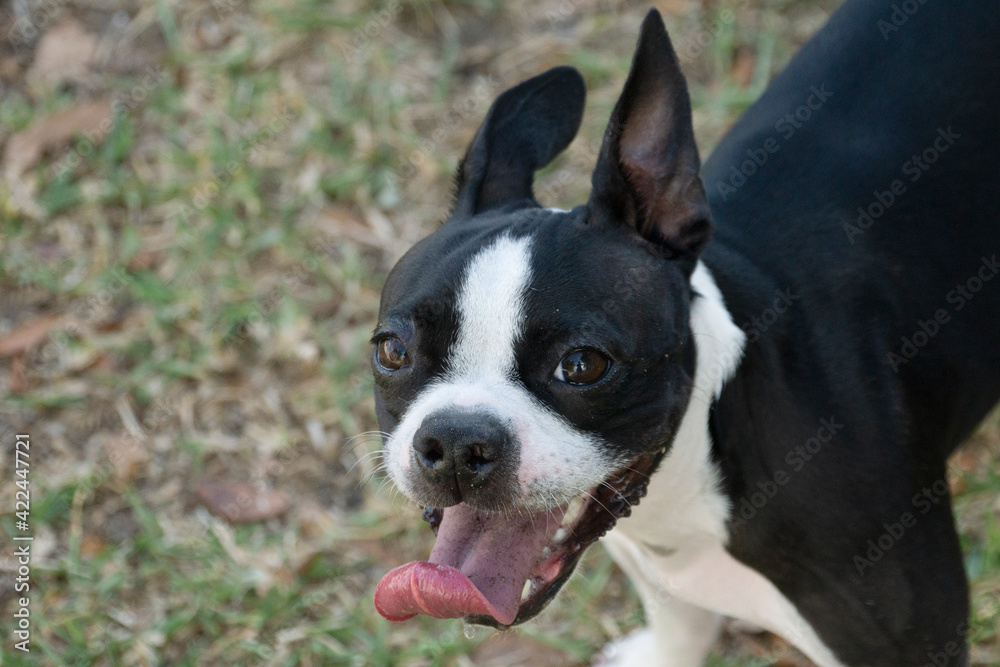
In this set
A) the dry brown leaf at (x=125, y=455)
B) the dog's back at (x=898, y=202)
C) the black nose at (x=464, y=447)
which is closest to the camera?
the black nose at (x=464, y=447)

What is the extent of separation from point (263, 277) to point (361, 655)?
215cm

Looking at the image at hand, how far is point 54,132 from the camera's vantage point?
615 centimetres

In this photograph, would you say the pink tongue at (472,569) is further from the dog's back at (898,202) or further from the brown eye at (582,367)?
the dog's back at (898,202)

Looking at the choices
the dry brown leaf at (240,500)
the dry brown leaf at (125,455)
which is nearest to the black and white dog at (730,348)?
the dry brown leaf at (240,500)

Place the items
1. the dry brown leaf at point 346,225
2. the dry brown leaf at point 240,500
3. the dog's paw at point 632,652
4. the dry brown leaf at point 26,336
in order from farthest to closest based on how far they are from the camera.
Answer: the dry brown leaf at point 346,225 → the dry brown leaf at point 26,336 → the dry brown leaf at point 240,500 → the dog's paw at point 632,652

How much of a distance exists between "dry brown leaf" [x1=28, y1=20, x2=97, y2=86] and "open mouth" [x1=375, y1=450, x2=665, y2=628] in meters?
4.53

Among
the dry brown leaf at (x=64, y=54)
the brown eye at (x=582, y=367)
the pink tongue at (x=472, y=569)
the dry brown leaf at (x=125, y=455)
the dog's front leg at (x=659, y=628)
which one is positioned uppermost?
the brown eye at (x=582, y=367)

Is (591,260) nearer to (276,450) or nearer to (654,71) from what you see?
(654,71)

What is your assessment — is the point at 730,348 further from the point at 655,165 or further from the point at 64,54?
the point at 64,54

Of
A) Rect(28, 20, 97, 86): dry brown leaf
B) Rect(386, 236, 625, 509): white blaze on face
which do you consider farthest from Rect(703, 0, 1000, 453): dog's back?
Rect(28, 20, 97, 86): dry brown leaf

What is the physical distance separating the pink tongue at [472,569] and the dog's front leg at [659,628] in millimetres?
637

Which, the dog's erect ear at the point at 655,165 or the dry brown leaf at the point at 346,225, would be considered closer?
the dog's erect ear at the point at 655,165

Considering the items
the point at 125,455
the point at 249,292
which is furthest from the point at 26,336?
the point at 249,292

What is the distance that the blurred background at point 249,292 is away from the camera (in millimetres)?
4508
